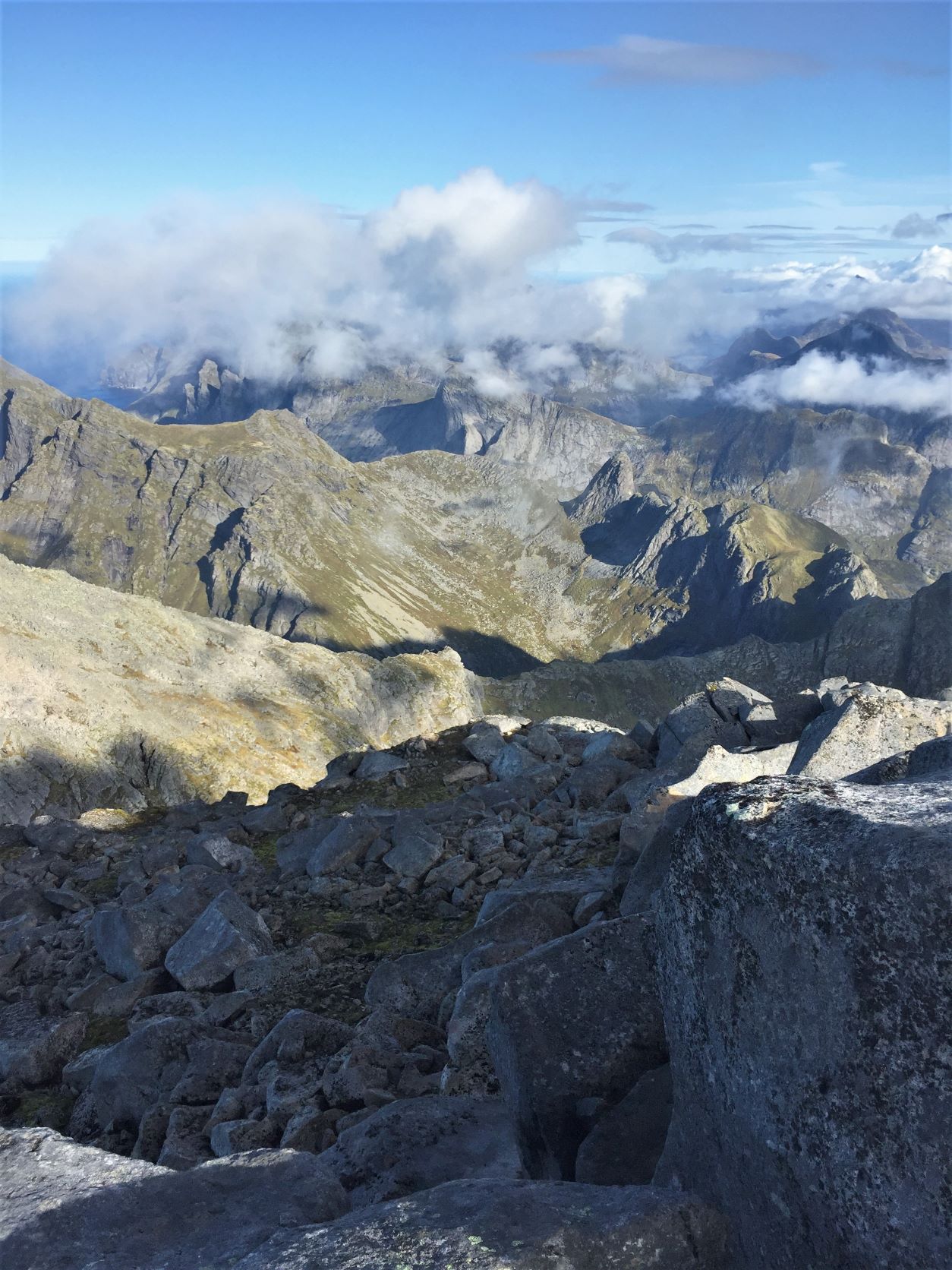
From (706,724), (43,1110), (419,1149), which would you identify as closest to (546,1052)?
(419,1149)

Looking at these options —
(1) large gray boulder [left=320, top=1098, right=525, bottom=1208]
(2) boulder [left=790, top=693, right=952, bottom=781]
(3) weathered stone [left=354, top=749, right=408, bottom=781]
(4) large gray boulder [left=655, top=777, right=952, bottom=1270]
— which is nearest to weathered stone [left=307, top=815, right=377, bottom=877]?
(3) weathered stone [left=354, top=749, right=408, bottom=781]

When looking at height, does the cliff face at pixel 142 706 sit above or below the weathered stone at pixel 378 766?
below

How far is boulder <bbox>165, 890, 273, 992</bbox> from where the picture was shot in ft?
56.2

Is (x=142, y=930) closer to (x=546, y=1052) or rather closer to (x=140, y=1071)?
(x=140, y=1071)

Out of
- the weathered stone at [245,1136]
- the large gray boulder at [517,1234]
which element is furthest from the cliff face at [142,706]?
the large gray boulder at [517,1234]

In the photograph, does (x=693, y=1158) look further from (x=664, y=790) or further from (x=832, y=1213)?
(x=664, y=790)

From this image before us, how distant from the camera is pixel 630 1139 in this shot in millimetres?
8594

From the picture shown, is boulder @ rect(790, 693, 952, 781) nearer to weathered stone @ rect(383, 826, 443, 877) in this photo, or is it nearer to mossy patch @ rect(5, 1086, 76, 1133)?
weathered stone @ rect(383, 826, 443, 877)

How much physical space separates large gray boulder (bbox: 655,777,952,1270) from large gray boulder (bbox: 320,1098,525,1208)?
240 centimetres

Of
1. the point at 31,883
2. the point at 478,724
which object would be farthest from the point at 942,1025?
the point at 478,724

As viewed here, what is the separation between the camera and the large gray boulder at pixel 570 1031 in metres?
9.22

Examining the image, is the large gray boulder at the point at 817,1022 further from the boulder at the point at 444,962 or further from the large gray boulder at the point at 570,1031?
the boulder at the point at 444,962

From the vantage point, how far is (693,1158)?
7273 millimetres

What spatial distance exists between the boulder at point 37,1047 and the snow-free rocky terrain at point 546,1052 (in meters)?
0.05
